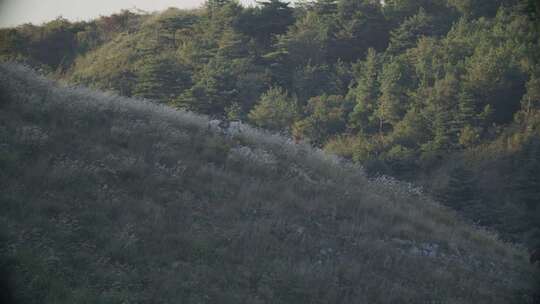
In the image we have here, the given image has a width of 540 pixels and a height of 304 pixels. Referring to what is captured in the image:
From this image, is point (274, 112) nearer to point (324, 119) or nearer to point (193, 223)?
point (324, 119)

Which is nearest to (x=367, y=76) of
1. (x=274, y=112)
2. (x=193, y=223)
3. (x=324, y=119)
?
(x=324, y=119)

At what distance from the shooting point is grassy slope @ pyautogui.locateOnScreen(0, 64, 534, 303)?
710cm

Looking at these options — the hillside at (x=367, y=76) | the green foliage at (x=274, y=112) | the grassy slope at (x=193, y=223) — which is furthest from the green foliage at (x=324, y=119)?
the grassy slope at (x=193, y=223)

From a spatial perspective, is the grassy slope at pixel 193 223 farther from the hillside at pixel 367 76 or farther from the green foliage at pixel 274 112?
the green foliage at pixel 274 112

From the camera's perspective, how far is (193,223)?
8922 mm

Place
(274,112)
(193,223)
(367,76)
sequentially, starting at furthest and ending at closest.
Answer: (367,76) < (274,112) < (193,223)

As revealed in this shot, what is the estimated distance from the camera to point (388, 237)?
11.1 metres

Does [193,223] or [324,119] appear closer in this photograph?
[193,223]

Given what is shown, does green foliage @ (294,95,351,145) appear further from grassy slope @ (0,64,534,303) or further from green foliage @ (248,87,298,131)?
grassy slope @ (0,64,534,303)

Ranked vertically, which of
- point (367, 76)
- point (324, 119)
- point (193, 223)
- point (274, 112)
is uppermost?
point (367, 76)

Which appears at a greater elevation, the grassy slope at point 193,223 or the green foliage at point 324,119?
the grassy slope at point 193,223

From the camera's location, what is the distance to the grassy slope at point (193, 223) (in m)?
7.10

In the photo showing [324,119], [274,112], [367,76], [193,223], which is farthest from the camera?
[367,76]

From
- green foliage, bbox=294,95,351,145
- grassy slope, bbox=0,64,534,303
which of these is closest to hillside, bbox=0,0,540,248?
green foliage, bbox=294,95,351,145
